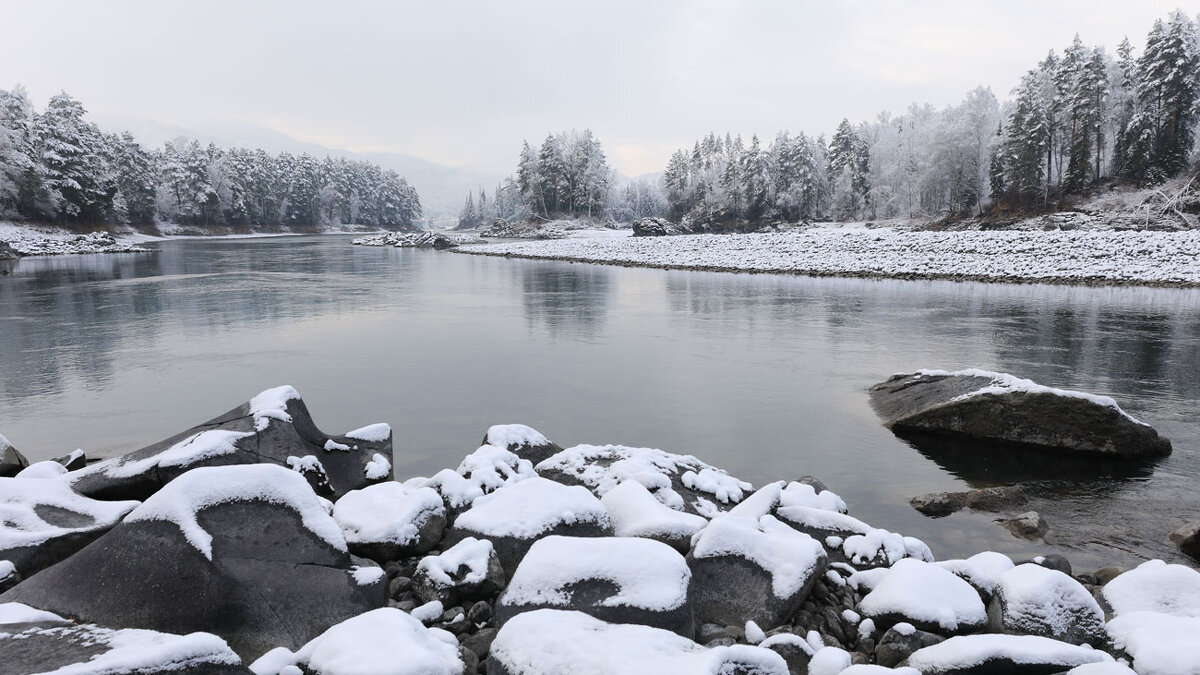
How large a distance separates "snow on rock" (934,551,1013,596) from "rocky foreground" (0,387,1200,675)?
0.09 feet

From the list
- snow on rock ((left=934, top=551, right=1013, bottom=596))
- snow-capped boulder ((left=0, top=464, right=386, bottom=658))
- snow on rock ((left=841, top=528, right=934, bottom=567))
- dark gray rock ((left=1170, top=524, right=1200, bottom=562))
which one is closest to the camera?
snow-capped boulder ((left=0, top=464, right=386, bottom=658))

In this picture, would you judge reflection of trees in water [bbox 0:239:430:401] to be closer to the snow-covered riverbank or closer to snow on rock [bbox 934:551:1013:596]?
snow on rock [bbox 934:551:1013:596]

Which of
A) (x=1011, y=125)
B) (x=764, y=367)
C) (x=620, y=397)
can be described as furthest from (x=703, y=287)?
(x=1011, y=125)

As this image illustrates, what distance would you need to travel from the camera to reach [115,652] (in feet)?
10.9

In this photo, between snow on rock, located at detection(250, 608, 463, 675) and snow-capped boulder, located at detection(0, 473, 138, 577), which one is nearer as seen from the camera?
snow on rock, located at detection(250, 608, 463, 675)

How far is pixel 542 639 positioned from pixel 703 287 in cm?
3213

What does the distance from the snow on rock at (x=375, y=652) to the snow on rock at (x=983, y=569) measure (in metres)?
4.31

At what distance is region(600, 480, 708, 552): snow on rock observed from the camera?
19.9 ft

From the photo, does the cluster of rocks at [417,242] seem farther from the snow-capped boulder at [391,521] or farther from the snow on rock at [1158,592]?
the snow on rock at [1158,592]

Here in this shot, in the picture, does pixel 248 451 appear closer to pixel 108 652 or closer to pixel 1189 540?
pixel 108 652

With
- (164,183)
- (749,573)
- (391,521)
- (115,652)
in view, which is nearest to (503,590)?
(391,521)

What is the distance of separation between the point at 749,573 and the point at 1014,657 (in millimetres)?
1917

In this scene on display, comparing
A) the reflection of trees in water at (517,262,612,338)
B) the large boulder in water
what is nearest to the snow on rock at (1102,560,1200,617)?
the large boulder in water

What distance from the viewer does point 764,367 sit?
637 inches
